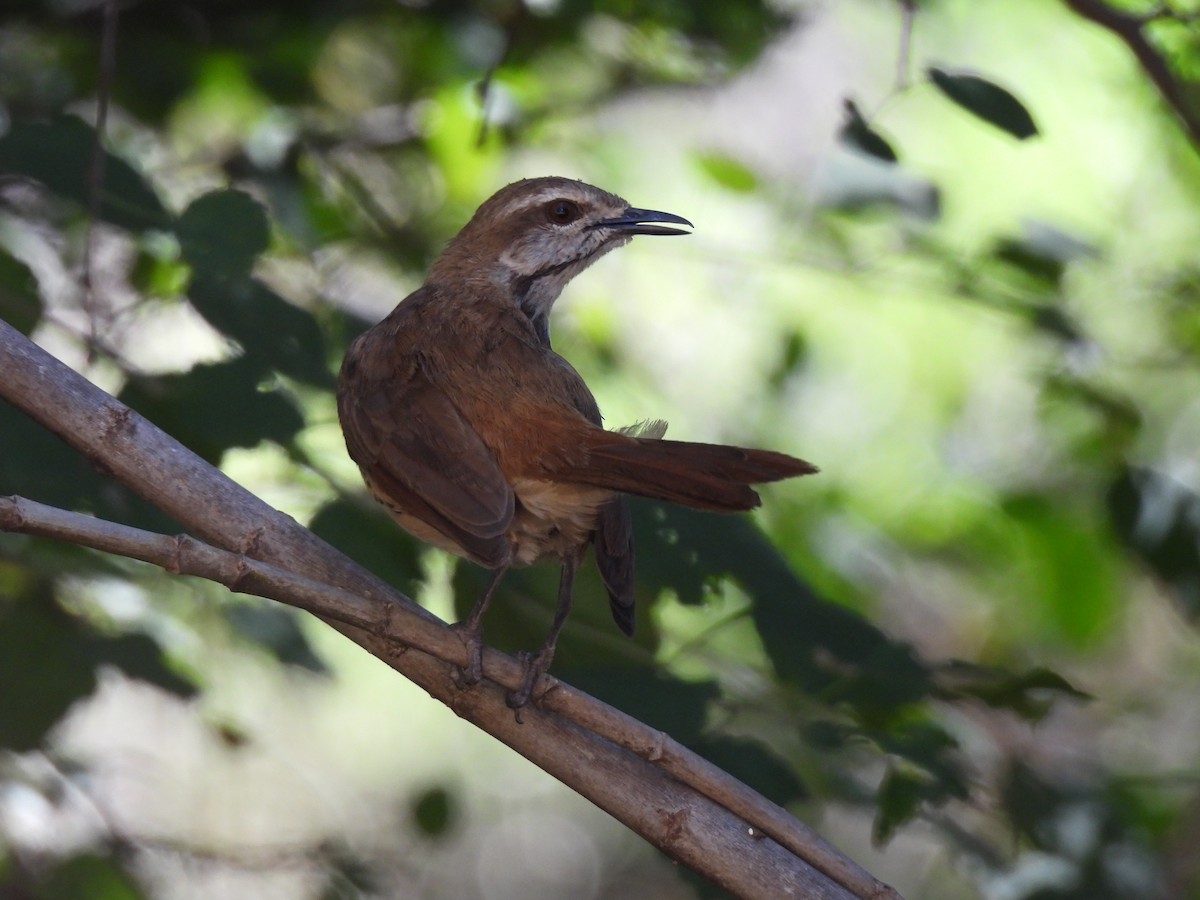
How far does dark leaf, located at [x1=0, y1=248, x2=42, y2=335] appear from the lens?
3088mm

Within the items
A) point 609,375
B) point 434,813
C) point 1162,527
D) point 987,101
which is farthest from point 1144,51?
point 434,813

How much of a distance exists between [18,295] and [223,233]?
531 millimetres

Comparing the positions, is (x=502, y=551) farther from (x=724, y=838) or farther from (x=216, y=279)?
(x=216, y=279)

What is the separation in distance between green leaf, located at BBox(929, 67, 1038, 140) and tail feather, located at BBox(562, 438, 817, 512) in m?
1.12

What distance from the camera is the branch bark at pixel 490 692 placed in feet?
7.50

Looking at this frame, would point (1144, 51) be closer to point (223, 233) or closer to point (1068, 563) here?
point (1068, 563)

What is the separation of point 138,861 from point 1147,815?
3.50 m

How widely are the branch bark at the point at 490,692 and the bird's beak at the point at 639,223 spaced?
1.68 metres

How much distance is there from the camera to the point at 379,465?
9.64 feet

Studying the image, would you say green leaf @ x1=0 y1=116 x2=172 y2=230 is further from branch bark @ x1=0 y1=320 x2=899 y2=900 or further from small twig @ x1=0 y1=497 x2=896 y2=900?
small twig @ x1=0 y1=497 x2=896 y2=900

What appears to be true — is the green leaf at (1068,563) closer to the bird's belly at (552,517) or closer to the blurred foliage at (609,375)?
the blurred foliage at (609,375)

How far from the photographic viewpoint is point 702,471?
238 cm

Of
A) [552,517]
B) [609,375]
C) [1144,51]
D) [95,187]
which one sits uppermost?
[1144,51]

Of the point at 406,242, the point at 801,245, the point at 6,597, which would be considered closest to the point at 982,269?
the point at 801,245
